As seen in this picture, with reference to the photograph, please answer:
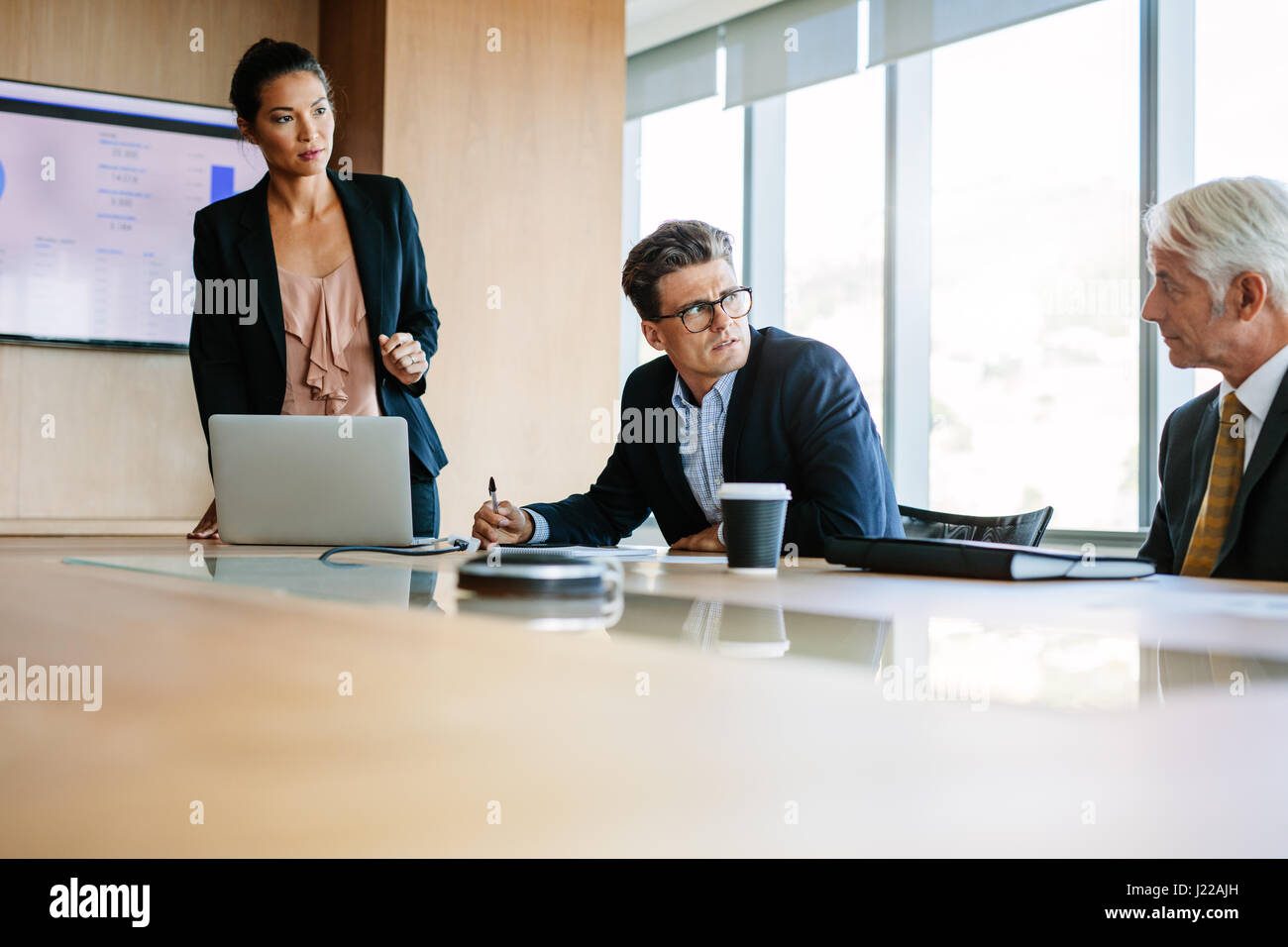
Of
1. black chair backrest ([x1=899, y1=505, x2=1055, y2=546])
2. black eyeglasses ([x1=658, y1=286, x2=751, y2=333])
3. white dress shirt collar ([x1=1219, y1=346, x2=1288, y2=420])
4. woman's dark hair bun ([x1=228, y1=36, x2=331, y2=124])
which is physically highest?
woman's dark hair bun ([x1=228, y1=36, x2=331, y2=124])

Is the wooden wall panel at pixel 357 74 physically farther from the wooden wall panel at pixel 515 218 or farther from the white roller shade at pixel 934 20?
the white roller shade at pixel 934 20

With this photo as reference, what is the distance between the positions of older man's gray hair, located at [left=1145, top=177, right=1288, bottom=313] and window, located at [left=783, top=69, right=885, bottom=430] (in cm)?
291

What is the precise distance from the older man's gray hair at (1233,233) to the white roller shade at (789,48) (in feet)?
10.3

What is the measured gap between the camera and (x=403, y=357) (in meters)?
2.32

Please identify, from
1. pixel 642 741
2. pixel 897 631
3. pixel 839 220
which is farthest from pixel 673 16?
pixel 642 741

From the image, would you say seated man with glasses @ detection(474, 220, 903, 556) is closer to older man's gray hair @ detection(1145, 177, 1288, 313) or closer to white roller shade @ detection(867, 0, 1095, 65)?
older man's gray hair @ detection(1145, 177, 1288, 313)

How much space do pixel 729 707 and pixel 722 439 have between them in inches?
71.9

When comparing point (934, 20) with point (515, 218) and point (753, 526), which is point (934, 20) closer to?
point (515, 218)

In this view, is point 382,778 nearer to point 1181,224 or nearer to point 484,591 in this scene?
point 484,591

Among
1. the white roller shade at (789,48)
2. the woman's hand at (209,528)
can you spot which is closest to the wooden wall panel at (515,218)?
the white roller shade at (789,48)

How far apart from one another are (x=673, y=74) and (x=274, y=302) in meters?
3.93

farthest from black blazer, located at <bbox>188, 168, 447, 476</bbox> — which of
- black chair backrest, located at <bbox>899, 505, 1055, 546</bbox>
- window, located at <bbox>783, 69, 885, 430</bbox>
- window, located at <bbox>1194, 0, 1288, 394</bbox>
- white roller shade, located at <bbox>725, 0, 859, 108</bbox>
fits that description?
white roller shade, located at <bbox>725, 0, 859, 108</bbox>

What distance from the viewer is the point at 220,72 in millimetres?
4184

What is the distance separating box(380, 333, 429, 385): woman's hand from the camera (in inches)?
91.2
